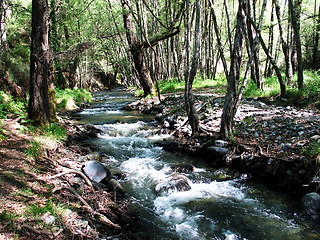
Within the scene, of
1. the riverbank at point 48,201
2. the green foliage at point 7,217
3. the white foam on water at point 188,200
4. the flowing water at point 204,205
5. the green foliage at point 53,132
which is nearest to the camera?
the green foliage at point 7,217

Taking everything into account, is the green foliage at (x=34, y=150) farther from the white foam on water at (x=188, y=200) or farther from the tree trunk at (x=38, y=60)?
the white foam on water at (x=188, y=200)

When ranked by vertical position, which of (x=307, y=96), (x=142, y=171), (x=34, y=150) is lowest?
(x=142, y=171)

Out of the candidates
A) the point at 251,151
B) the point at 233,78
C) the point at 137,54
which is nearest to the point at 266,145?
the point at 251,151

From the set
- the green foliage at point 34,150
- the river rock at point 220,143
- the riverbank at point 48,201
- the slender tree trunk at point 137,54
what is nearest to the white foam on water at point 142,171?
the riverbank at point 48,201

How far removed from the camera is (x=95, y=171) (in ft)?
18.6

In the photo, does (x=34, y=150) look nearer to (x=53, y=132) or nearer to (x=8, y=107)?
(x=53, y=132)

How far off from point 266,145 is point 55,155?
5.70 meters

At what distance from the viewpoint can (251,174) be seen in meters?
6.06

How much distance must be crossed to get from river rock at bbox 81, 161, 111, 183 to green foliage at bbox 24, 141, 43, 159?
1.08 meters

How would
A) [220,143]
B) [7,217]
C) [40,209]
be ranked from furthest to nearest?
[220,143] < [40,209] < [7,217]

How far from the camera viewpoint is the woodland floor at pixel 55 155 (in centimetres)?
308

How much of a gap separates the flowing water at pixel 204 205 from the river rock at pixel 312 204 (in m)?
0.19

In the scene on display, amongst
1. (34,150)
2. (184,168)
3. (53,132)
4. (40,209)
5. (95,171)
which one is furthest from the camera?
(53,132)

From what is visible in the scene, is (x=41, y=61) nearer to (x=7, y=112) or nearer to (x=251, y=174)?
(x=7, y=112)
